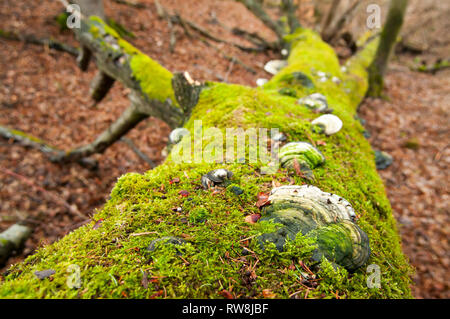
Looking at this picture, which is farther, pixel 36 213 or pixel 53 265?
pixel 36 213

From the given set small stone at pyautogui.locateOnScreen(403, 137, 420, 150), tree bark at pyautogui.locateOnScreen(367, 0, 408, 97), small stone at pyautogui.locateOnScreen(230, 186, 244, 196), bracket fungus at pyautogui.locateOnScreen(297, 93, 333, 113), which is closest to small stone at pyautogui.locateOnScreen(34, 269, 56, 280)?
small stone at pyautogui.locateOnScreen(230, 186, 244, 196)

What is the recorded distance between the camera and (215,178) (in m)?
2.09

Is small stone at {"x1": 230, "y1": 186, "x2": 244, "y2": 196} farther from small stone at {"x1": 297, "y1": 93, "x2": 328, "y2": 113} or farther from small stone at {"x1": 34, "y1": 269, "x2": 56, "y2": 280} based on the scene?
small stone at {"x1": 297, "y1": 93, "x2": 328, "y2": 113}

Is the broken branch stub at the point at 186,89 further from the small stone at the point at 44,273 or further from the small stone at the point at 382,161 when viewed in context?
the small stone at the point at 382,161

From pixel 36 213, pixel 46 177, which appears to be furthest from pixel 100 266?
pixel 46 177

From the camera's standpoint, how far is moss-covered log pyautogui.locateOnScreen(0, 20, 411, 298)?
1289 millimetres

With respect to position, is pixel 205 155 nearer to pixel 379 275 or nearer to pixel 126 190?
pixel 126 190

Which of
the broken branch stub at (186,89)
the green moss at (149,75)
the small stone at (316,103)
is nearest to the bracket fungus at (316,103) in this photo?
the small stone at (316,103)

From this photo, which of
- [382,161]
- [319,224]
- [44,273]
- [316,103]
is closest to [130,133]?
[316,103]

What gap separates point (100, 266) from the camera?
4.41ft

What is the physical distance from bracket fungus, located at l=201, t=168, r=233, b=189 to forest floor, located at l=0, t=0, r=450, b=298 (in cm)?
187

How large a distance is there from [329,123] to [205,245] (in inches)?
89.6

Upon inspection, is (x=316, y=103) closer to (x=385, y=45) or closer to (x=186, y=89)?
(x=186, y=89)
